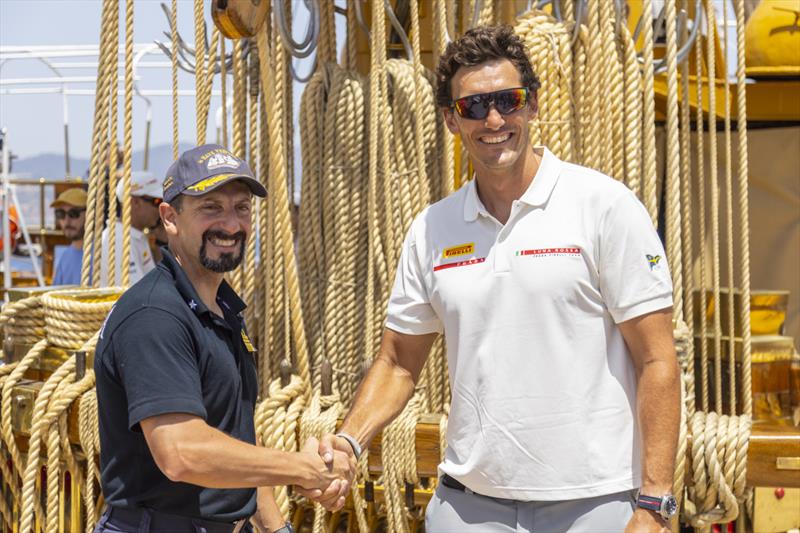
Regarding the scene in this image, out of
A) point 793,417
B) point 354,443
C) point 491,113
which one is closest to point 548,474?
point 354,443

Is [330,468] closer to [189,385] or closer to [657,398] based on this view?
[189,385]

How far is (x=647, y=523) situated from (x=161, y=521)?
952 millimetres

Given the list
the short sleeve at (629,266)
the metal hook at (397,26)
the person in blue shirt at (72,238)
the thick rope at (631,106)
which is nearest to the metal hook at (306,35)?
the metal hook at (397,26)

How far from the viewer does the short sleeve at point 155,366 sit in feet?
6.49

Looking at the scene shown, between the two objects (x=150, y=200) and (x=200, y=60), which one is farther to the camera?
(x=150, y=200)

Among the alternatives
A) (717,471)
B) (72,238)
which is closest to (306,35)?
(717,471)

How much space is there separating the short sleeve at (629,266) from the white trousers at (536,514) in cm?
37

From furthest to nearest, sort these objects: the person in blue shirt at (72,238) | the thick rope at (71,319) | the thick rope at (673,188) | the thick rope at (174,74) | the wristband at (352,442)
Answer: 1. the person in blue shirt at (72,238)
2. the thick rope at (174,74)
3. the thick rope at (71,319)
4. the thick rope at (673,188)
5. the wristband at (352,442)

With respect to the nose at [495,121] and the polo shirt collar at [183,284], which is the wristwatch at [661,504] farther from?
the polo shirt collar at [183,284]

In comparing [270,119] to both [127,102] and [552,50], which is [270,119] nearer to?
[127,102]

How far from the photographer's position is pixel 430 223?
2389mm

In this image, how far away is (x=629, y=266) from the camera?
82.0 inches

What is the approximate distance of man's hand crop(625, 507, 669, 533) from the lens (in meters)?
2.04

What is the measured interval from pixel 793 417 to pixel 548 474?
234 cm
